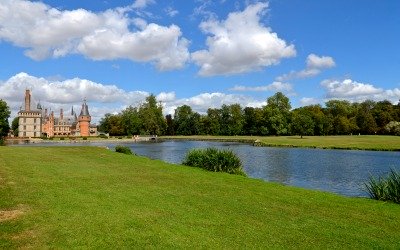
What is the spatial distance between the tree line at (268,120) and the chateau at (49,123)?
1195cm

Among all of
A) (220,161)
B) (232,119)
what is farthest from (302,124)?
(220,161)

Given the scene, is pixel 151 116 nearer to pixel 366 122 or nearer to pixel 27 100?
pixel 27 100

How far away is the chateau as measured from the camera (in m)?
122

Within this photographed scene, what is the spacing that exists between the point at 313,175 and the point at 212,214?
20571 millimetres

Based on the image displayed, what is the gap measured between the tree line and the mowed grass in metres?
96.8

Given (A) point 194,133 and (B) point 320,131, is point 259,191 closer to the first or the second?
(B) point 320,131

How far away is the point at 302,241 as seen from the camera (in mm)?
8438

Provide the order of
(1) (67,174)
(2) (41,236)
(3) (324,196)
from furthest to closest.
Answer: (1) (67,174), (3) (324,196), (2) (41,236)

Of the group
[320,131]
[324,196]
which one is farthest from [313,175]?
[320,131]

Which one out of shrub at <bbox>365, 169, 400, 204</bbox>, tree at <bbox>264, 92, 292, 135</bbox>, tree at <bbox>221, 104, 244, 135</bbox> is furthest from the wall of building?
shrub at <bbox>365, 169, 400, 204</bbox>

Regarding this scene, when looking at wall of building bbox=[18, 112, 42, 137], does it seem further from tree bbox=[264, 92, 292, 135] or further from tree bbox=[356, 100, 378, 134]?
tree bbox=[356, 100, 378, 134]

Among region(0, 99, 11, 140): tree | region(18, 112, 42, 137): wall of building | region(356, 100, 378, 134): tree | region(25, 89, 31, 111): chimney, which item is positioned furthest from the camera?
region(25, 89, 31, 111): chimney

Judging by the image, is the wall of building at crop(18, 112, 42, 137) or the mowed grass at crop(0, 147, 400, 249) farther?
the wall of building at crop(18, 112, 42, 137)

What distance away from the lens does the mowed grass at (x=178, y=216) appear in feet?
26.7
